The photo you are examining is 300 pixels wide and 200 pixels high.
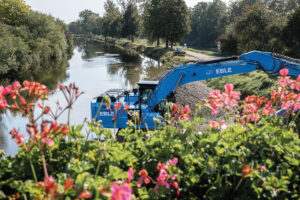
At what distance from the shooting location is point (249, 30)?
20.8 metres

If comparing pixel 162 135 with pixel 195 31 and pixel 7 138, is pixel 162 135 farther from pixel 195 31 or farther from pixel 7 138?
Answer: pixel 195 31

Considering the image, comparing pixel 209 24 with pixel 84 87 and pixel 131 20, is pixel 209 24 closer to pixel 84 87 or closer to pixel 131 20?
pixel 131 20

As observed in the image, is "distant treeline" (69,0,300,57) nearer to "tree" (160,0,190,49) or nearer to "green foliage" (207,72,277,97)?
"tree" (160,0,190,49)

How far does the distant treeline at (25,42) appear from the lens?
20.7 m

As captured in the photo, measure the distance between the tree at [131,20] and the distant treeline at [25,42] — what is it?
82.7 feet

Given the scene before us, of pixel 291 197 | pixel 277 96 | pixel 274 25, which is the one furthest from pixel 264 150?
pixel 274 25

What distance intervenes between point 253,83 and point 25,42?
23.0 m

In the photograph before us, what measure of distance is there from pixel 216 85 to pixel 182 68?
31.2 feet

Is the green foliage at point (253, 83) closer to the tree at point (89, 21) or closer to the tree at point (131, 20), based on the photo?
the tree at point (131, 20)

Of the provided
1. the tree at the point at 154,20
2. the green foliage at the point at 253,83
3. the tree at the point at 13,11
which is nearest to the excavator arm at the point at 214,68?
the green foliage at the point at 253,83

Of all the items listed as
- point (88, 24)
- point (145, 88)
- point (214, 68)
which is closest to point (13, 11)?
point (145, 88)

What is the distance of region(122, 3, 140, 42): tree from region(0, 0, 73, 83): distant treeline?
2519cm

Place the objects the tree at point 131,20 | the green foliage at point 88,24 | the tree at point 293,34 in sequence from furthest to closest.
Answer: the green foliage at point 88,24 < the tree at point 131,20 < the tree at point 293,34

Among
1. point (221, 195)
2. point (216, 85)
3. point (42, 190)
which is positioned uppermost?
point (42, 190)
